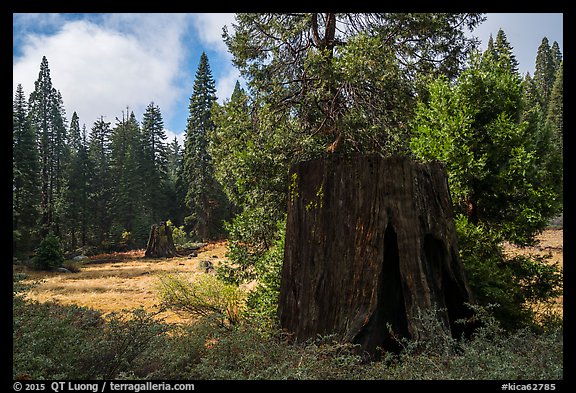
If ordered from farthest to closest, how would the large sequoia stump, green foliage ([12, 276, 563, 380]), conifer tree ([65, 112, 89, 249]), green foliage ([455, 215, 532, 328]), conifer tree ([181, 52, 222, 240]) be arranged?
conifer tree ([65, 112, 89, 249])
conifer tree ([181, 52, 222, 240])
green foliage ([455, 215, 532, 328])
the large sequoia stump
green foliage ([12, 276, 563, 380])

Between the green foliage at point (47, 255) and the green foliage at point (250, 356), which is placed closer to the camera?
the green foliage at point (250, 356)

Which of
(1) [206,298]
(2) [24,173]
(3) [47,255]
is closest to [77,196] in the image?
(2) [24,173]

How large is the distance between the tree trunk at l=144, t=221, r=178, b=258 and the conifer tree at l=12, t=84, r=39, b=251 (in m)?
8.57

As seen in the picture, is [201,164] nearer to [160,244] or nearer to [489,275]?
[160,244]

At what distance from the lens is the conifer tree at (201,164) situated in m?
34.0

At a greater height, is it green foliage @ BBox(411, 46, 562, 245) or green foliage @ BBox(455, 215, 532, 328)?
green foliage @ BBox(411, 46, 562, 245)

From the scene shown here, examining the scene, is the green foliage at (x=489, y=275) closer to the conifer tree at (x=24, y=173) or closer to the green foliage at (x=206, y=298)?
the green foliage at (x=206, y=298)

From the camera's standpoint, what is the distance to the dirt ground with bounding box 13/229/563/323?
14953 mm

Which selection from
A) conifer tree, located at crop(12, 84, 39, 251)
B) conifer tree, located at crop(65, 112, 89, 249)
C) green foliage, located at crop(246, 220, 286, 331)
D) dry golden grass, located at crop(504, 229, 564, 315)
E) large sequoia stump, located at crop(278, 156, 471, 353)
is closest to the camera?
large sequoia stump, located at crop(278, 156, 471, 353)

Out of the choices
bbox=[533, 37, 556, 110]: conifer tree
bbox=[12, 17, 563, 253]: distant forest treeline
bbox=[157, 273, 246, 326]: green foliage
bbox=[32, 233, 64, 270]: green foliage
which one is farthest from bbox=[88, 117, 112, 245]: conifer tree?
bbox=[533, 37, 556, 110]: conifer tree

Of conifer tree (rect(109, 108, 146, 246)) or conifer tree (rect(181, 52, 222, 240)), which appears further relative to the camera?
conifer tree (rect(109, 108, 146, 246))

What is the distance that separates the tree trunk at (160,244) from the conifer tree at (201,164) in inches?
246

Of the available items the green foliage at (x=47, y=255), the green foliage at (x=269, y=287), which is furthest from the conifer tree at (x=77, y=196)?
the green foliage at (x=269, y=287)

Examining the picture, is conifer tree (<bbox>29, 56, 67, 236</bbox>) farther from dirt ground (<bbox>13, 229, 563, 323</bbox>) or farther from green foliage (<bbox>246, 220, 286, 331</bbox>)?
green foliage (<bbox>246, 220, 286, 331</bbox>)
